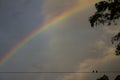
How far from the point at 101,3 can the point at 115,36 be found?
3.37 m

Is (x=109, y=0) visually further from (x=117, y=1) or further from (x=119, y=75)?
(x=119, y=75)

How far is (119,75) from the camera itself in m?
33.3

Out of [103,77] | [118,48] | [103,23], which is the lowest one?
[103,77]

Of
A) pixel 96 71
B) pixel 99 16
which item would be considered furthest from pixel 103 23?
pixel 96 71

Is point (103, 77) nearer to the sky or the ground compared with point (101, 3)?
nearer to the ground

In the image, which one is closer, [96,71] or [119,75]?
[119,75]

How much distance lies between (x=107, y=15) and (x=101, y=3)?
4.27ft

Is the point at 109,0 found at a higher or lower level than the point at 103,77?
higher

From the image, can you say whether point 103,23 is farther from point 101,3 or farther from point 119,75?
point 119,75

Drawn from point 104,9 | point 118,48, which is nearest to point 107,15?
point 104,9

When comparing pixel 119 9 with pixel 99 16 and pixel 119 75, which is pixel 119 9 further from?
pixel 119 75

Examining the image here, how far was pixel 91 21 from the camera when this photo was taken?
113 feet

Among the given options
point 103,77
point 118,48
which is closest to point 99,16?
point 118,48

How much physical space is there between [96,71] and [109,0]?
6999 millimetres
